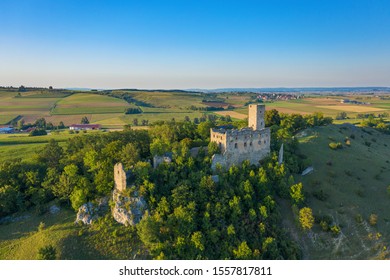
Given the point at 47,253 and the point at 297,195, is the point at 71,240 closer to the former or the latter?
the point at 47,253

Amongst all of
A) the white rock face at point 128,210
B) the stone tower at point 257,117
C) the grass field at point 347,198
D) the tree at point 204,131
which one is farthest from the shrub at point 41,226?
the stone tower at point 257,117

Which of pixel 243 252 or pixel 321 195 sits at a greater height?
pixel 321 195

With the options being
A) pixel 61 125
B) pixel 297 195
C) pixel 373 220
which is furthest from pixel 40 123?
pixel 373 220

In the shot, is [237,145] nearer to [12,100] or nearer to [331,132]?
[331,132]

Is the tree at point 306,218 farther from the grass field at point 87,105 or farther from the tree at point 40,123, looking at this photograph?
the grass field at point 87,105

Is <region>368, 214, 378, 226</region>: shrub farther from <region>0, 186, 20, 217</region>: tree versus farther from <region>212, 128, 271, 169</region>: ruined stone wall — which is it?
<region>0, 186, 20, 217</region>: tree

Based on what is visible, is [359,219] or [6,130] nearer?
[359,219]
